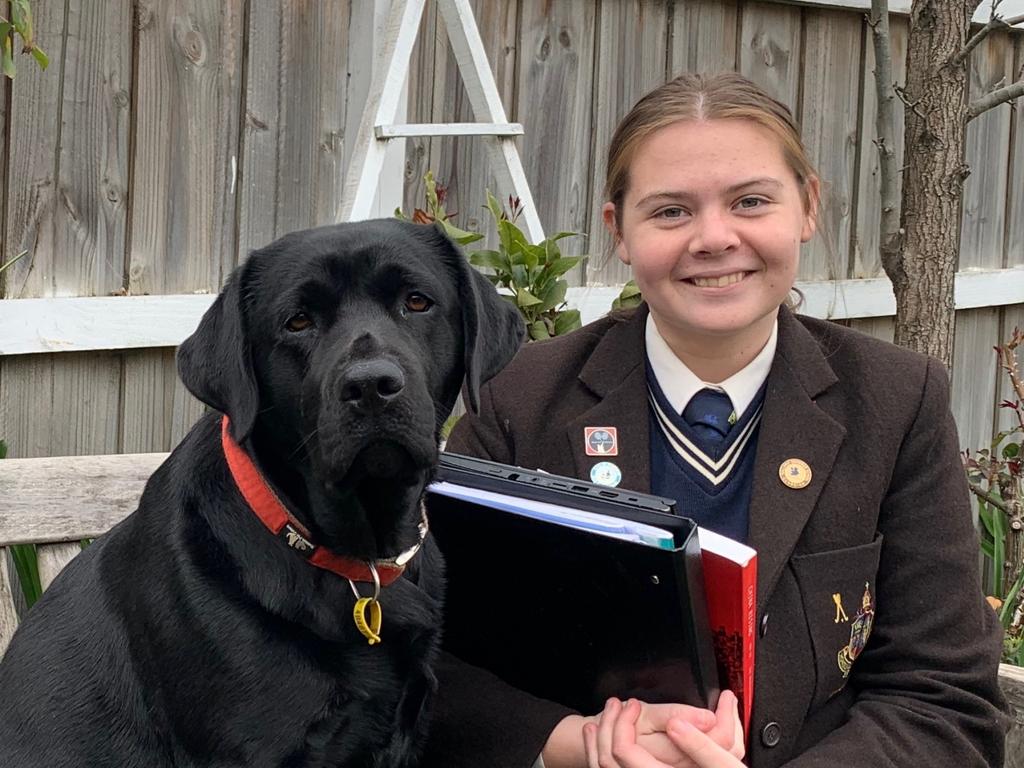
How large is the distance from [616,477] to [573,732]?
42 centimetres

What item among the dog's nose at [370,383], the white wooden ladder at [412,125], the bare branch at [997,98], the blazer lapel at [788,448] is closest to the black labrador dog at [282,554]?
the dog's nose at [370,383]

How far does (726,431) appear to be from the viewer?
2.41m

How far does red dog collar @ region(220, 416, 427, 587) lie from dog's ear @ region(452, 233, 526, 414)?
33 cm

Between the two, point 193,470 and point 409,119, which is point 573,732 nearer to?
point 193,470

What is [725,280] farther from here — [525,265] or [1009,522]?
[1009,522]

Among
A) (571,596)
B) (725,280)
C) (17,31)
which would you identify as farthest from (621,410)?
(17,31)

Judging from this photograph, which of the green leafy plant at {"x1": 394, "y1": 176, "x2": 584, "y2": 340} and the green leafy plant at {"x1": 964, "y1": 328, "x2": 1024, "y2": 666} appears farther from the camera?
the green leafy plant at {"x1": 964, "y1": 328, "x2": 1024, "y2": 666}

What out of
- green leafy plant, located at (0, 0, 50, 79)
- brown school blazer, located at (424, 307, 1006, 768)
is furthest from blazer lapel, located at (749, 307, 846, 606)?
green leafy plant, located at (0, 0, 50, 79)

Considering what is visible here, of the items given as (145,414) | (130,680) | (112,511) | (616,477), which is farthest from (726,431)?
(145,414)

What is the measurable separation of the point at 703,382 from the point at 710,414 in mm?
59

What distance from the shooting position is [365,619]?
208 cm

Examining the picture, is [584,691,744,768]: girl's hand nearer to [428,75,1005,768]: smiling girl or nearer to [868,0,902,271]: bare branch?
[428,75,1005,768]: smiling girl

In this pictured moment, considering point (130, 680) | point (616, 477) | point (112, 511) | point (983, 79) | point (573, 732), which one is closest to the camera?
point (130, 680)

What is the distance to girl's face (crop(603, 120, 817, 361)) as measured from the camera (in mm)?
2322
